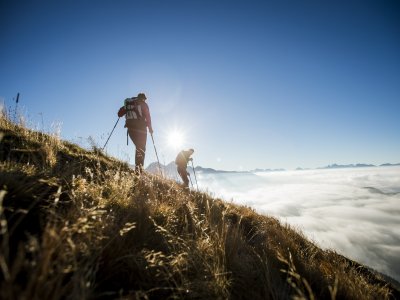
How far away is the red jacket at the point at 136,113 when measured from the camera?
9.73 m

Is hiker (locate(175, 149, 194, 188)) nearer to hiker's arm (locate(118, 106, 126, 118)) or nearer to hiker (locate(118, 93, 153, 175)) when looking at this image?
hiker (locate(118, 93, 153, 175))

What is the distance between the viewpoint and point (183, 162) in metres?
15.2

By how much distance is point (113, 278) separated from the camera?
2242mm

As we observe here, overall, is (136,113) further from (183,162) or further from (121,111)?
(183,162)

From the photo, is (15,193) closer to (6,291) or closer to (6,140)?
(6,291)

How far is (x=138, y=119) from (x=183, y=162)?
592 cm

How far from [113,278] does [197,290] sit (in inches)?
31.9

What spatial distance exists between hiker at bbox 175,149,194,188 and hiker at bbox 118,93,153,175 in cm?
544

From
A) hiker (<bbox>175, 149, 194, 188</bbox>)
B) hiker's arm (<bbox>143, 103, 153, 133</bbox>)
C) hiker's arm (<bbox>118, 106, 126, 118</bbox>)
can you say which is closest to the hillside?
hiker's arm (<bbox>143, 103, 153, 133</bbox>)

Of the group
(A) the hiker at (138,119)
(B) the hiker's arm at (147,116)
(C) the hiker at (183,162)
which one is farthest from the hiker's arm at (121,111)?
(C) the hiker at (183,162)

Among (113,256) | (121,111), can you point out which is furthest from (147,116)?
(113,256)

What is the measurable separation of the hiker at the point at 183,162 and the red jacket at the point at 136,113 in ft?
17.9

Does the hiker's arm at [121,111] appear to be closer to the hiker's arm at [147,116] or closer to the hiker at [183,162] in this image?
the hiker's arm at [147,116]

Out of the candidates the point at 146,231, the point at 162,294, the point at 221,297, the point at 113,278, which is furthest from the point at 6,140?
the point at 221,297
